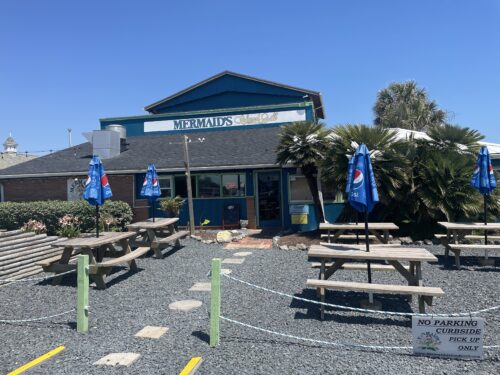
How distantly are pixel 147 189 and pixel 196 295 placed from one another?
16.9 ft

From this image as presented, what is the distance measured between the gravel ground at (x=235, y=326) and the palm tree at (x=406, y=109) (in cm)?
2175

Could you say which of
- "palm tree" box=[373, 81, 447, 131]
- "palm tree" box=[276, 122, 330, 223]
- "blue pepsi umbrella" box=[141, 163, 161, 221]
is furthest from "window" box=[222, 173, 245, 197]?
"palm tree" box=[373, 81, 447, 131]

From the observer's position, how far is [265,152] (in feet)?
51.6

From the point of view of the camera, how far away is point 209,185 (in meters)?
15.5

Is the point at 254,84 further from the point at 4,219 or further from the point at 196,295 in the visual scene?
the point at 196,295

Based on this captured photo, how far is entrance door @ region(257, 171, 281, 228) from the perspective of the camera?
15.1 meters

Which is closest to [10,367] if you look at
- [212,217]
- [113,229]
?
[113,229]

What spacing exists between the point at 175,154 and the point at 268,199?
523cm

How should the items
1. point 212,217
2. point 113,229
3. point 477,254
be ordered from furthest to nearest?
point 212,217
point 113,229
point 477,254

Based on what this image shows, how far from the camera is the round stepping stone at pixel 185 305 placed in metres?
5.77

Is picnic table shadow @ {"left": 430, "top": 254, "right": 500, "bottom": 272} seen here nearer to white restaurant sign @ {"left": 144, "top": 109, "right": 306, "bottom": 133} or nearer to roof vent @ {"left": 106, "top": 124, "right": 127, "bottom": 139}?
white restaurant sign @ {"left": 144, "top": 109, "right": 306, "bottom": 133}

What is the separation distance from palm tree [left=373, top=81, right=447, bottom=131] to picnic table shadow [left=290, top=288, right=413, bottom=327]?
22.8m

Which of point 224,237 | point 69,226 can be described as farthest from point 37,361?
point 69,226

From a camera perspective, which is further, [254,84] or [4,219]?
[254,84]
